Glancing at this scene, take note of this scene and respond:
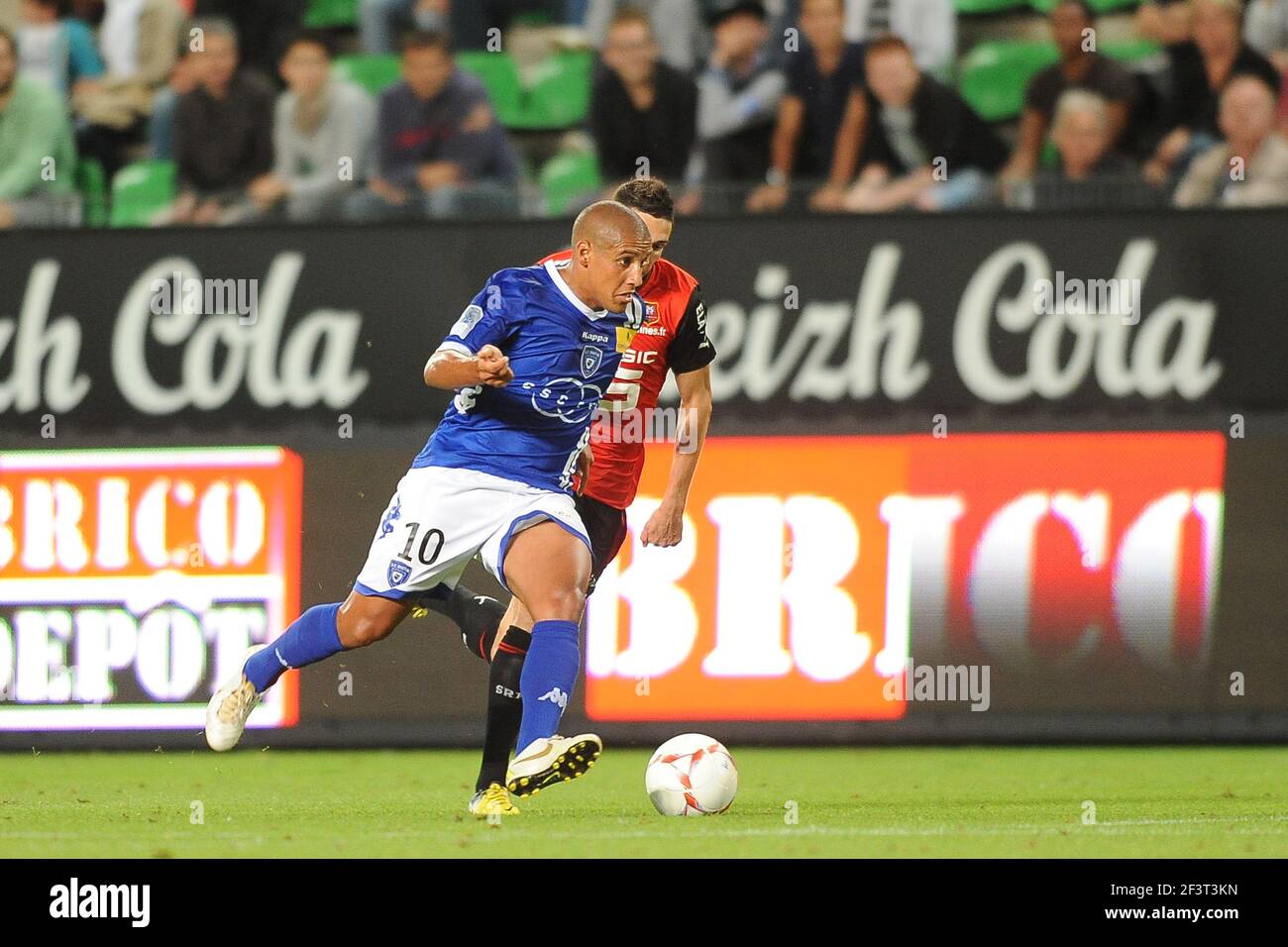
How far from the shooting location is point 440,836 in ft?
20.5

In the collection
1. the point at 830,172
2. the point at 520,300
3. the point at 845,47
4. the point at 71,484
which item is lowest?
the point at 71,484

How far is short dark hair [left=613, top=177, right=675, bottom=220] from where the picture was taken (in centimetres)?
697

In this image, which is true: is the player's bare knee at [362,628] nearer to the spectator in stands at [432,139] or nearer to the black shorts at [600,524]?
the black shorts at [600,524]

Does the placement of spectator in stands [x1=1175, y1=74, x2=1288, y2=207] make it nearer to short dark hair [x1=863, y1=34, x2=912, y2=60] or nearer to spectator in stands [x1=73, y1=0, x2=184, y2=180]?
short dark hair [x1=863, y1=34, x2=912, y2=60]

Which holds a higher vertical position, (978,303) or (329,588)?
(978,303)

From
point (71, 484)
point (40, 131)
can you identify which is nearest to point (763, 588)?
point (71, 484)

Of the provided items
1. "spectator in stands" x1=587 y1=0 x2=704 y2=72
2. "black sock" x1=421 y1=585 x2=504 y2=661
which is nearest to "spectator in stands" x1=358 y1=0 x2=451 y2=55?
"spectator in stands" x1=587 y1=0 x2=704 y2=72

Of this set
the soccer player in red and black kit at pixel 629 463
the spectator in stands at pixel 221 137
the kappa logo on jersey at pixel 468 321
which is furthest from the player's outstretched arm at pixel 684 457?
the spectator in stands at pixel 221 137

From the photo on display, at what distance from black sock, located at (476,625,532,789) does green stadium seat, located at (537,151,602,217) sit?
3702mm

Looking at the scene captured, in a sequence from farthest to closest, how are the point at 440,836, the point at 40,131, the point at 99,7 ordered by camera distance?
the point at 99,7
the point at 40,131
the point at 440,836

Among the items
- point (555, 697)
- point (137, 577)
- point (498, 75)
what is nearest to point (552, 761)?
point (555, 697)

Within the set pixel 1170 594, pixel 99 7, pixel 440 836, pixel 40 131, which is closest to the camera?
pixel 440 836

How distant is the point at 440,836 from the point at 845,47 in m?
5.39

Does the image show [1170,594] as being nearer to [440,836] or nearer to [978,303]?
[978,303]
